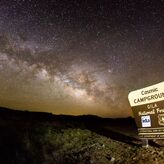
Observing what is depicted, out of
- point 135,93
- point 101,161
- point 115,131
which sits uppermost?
point 135,93

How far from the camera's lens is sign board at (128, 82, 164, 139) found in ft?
29.0

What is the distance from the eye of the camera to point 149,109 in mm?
9320

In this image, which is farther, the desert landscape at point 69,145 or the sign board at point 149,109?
the desert landscape at point 69,145

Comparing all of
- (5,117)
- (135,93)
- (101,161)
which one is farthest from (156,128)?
(5,117)

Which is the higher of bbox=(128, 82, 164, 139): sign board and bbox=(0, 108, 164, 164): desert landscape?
bbox=(128, 82, 164, 139): sign board

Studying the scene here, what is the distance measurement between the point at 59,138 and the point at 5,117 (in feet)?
18.4

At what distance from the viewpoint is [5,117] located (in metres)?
16.6

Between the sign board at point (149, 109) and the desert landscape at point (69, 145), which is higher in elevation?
the sign board at point (149, 109)

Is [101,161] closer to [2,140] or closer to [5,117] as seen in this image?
[2,140]

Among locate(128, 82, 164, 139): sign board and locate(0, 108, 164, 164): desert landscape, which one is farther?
locate(0, 108, 164, 164): desert landscape

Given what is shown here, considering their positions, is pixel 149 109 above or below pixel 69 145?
above

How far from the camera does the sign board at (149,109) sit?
348 inches

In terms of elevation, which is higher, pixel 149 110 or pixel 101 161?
pixel 149 110

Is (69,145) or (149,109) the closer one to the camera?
(149,109)
